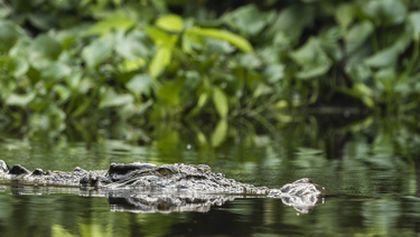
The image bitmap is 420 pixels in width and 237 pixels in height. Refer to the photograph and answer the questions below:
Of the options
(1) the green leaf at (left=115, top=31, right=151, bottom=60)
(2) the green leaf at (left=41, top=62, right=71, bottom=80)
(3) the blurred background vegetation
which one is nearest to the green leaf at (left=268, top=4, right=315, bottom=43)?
(3) the blurred background vegetation

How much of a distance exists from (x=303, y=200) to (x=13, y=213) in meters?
1.17

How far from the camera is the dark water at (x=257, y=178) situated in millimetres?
3363

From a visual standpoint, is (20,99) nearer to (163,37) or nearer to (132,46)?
(132,46)

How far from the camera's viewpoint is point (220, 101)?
419 inches

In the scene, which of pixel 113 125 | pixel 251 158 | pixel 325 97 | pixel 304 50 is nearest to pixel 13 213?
pixel 251 158

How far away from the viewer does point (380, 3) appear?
40.3ft

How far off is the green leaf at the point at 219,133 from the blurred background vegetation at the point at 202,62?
0.10 ft

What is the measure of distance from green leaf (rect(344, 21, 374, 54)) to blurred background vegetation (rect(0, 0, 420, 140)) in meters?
0.01

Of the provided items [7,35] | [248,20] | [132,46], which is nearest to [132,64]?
[132,46]

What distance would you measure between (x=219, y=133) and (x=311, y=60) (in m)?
3.11

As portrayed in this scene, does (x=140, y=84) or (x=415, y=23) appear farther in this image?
(x=415, y=23)

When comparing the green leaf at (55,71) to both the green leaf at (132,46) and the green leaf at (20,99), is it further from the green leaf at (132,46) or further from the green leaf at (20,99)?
the green leaf at (132,46)

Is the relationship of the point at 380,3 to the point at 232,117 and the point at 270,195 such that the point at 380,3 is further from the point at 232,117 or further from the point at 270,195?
the point at 270,195

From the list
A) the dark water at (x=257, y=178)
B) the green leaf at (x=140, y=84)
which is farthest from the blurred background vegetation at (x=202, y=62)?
the dark water at (x=257, y=178)
